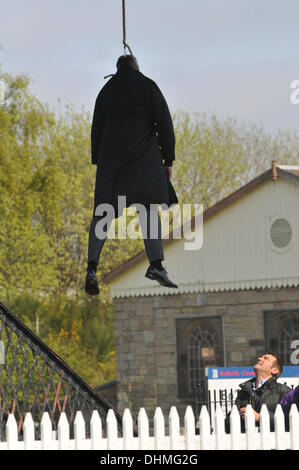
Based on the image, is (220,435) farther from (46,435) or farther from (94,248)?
(94,248)

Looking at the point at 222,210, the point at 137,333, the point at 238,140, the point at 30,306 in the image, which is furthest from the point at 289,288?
the point at 238,140

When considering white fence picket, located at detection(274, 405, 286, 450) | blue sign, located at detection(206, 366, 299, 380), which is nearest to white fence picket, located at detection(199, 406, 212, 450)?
white fence picket, located at detection(274, 405, 286, 450)

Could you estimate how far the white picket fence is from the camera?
786 centimetres

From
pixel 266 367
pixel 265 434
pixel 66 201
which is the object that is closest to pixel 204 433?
pixel 265 434

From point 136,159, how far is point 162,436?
7.21 ft

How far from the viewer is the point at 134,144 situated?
6.85 metres

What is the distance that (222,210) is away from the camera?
87.0 feet

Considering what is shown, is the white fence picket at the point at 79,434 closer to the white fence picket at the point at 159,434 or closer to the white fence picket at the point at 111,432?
the white fence picket at the point at 111,432

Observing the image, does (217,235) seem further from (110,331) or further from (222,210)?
(110,331)

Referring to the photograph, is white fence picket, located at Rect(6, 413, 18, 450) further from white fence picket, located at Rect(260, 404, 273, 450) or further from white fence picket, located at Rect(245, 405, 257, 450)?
white fence picket, located at Rect(260, 404, 273, 450)

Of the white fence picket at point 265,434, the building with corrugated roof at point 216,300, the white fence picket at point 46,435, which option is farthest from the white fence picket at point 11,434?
the building with corrugated roof at point 216,300

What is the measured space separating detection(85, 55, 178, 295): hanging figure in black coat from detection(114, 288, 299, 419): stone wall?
19236 millimetres

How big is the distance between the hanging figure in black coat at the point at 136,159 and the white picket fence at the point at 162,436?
1413mm
